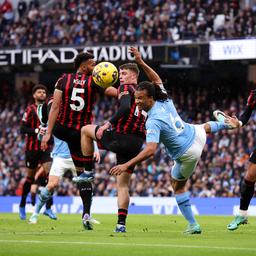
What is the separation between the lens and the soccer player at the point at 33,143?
1747 centimetres

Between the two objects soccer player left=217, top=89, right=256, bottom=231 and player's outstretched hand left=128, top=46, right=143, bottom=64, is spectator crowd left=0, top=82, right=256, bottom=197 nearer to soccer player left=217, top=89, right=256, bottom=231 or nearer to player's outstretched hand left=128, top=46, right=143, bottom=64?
soccer player left=217, top=89, right=256, bottom=231

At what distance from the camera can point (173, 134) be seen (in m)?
11.4

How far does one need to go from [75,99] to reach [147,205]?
472 inches

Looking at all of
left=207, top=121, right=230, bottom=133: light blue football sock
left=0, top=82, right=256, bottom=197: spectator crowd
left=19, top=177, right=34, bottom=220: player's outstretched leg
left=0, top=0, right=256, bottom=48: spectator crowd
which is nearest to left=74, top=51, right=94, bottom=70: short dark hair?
left=207, top=121, right=230, bottom=133: light blue football sock

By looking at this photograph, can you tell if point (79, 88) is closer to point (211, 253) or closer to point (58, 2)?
point (211, 253)

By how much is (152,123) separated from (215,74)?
23.6 m

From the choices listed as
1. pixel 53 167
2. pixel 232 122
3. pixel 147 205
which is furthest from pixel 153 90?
pixel 147 205

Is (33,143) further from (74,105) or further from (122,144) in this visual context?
(122,144)

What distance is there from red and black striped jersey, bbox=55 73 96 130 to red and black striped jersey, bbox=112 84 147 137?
3.49ft

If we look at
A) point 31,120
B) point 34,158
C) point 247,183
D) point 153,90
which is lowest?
point 34,158

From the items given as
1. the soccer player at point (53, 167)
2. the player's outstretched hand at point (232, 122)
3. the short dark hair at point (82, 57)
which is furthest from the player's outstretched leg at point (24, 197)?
the player's outstretched hand at point (232, 122)

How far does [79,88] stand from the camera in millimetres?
13227

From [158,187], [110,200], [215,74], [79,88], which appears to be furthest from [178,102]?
[79,88]

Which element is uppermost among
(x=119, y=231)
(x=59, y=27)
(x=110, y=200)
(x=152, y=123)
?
(x=59, y=27)
